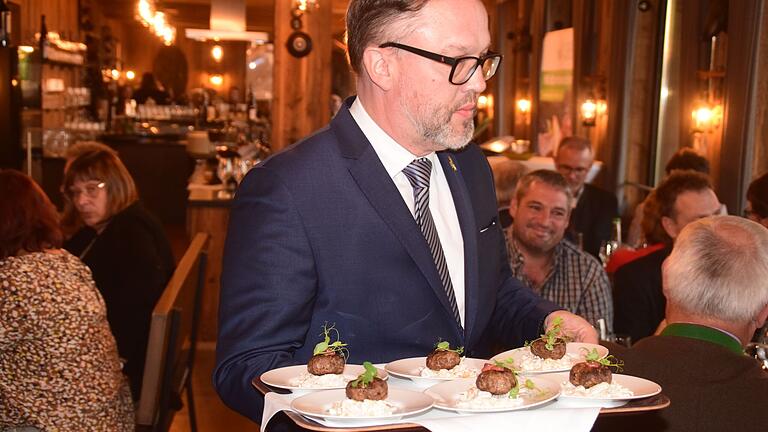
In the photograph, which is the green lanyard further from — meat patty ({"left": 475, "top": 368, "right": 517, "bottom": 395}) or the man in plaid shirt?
the man in plaid shirt

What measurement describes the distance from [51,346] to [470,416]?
86.5 inches

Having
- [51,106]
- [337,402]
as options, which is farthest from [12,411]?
[51,106]

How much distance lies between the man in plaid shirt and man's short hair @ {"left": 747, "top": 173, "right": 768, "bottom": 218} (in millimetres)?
845

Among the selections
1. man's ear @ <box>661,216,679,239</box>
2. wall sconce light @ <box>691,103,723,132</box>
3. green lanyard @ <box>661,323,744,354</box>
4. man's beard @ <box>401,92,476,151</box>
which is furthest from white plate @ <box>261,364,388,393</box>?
wall sconce light @ <box>691,103,723,132</box>

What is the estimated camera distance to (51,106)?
48.1 feet

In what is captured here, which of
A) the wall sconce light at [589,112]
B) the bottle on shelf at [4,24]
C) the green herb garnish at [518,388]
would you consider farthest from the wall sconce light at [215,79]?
the green herb garnish at [518,388]

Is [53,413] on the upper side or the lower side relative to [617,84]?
lower

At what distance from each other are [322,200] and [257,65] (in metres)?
18.3

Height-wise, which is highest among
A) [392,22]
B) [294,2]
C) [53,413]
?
[294,2]

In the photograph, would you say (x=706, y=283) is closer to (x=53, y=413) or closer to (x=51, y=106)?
(x=53, y=413)

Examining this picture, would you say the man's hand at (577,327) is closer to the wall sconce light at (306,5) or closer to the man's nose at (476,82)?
the man's nose at (476,82)

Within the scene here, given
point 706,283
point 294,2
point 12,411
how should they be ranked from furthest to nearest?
point 294,2 → point 12,411 → point 706,283

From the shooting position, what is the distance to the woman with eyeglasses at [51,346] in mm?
3203

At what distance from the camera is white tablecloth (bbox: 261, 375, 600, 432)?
1.41 m
